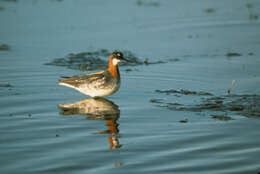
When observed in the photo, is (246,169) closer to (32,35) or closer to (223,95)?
(223,95)

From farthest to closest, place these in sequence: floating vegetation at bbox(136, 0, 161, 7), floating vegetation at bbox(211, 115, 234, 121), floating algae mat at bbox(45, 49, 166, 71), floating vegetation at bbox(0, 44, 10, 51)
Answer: floating vegetation at bbox(136, 0, 161, 7)
floating vegetation at bbox(0, 44, 10, 51)
floating algae mat at bbox(45, 49, 166, 71)
floating vegetation at bbox(211, 115, 234, 121)

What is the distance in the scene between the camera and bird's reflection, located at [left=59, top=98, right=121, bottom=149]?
32.9 ft

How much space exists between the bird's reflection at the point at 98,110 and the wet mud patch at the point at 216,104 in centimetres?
117

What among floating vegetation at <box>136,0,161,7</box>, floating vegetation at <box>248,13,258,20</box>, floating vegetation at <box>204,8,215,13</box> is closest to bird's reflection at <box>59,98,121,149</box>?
floating vegetation at <box>248,13,258,20</box>

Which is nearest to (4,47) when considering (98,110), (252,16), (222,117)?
(98,110)

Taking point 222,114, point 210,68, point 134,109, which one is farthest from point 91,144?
point 210,68

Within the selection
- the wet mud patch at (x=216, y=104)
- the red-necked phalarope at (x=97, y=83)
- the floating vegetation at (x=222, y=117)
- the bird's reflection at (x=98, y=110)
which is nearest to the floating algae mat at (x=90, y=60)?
the red-necked phalarope at (x=97, y=83)

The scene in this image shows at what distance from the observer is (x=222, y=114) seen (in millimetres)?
10430

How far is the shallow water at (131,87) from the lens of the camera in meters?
8.15

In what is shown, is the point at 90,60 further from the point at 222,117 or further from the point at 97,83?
the point at 222,117

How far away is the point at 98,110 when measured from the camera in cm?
1126

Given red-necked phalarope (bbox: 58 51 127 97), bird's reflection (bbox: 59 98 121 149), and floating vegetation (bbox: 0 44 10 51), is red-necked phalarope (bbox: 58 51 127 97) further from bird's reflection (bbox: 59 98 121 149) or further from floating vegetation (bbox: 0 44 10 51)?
floating vegetation (bbox: 0 44 10 51)

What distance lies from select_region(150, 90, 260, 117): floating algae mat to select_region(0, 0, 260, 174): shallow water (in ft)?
0.70

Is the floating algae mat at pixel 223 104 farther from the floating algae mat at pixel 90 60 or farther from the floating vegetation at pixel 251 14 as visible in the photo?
the floating vegetation at pixel 251 14
